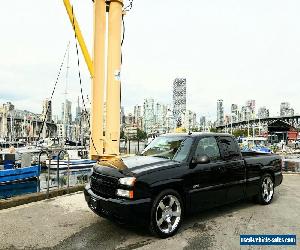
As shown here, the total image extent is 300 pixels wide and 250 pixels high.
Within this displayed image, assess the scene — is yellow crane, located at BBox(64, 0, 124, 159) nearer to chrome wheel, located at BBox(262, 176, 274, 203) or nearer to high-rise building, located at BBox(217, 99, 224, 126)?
chrome wheel, located at BBox(262, 176, 274, 203)

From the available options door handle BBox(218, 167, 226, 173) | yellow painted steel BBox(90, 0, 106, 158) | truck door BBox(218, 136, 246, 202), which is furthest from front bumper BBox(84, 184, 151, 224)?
yellow painted steel BBox(90, 0, 106, 158)

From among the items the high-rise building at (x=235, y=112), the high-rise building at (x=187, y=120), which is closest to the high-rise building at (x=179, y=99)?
the high-rise building at (x=187, y=120)

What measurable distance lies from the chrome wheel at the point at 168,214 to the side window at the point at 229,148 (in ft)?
5.56

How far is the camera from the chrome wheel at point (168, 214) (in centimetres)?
480

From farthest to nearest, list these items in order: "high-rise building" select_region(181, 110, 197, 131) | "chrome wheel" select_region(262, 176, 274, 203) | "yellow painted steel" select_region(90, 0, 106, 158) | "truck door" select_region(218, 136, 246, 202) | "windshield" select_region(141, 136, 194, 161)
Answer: "high-rise building" select_region(181, 110, 197, 131)
"yellow painted steel" select_region(90, 0, 106, 158)
"chrome wheel" select_region(262, 176, 274, 203)
"truck door" select_region(218, 136, 246, 202)
"windshield" select_region(141, 136, 194, 161)

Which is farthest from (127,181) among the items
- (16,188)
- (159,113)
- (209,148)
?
(159,113)

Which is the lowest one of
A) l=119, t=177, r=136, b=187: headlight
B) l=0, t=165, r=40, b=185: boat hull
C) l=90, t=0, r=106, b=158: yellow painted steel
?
l=0, t=165, r=40, b=185: boat hull

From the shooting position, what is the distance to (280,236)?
4863 mm

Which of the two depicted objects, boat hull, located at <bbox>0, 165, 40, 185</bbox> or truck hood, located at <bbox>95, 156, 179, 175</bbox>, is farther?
boat hull, located at <bbox>0, 165, 40, 185</bbox>

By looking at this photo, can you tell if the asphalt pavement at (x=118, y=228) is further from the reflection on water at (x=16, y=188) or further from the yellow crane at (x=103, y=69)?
the reflection on water at (x=16, y=188)

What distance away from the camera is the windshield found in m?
5.55

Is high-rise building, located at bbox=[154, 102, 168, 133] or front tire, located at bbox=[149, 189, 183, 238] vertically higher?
high-rise building, located at bbox=[154, 102, 168, 133]

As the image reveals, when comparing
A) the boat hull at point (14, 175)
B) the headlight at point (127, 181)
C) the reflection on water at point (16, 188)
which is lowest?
the reflection on water at point (16, 188)

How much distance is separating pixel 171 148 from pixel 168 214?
1391 mm
